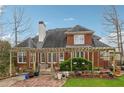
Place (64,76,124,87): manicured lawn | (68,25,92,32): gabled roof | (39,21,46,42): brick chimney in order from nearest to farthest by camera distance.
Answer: (64,76,124,87): manicured lawn, (68,25,92,32): gabled roof, (39,21,46,42): brick chimney

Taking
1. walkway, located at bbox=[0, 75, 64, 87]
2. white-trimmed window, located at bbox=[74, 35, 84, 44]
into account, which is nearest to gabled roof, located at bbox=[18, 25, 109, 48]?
white-trimmed window, located at bbox=[74, 35, 84, 44]

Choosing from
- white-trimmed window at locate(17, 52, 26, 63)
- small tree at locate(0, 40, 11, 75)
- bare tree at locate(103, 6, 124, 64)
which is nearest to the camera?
small tree at locate(0, 40, 11, 75)

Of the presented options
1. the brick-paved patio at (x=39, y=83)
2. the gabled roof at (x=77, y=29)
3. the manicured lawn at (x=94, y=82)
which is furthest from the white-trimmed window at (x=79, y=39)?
the brick-paved patio at (x=39, y=83)

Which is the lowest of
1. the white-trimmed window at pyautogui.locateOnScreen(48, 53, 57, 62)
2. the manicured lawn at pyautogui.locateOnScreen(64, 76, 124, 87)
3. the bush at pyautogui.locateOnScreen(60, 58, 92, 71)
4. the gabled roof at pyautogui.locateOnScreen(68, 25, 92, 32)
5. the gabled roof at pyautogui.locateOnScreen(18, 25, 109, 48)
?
the manicured lawn at pyautogui.locateOnScreen(64, 76, 124, 87)

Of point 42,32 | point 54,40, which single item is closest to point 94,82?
point 54,40

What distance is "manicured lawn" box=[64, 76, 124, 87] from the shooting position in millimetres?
11298

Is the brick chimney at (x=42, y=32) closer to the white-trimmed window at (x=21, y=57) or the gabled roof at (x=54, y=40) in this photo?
the gabled roof at (x=54, y=40)

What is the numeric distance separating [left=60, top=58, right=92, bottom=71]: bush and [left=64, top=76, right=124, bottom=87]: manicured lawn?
1.38 metres

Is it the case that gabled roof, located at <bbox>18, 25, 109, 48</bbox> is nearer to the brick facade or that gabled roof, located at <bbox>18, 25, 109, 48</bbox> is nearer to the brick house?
the brick house

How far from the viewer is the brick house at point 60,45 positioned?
14.4 meters

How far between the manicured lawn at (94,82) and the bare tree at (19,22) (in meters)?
3.40

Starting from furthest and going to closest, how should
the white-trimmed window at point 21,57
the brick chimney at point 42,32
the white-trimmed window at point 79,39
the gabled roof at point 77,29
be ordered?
the brick chimney at point 42,32
the white-trimmed window at point 79,39
the gabled roof at point 77,29
the white-trimmed window at point 21,57
